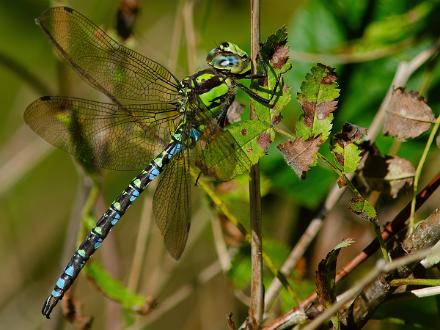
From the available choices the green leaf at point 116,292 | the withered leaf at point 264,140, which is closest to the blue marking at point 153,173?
the green leaf at point 116,292

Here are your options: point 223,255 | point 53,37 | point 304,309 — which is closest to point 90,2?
point 53,37

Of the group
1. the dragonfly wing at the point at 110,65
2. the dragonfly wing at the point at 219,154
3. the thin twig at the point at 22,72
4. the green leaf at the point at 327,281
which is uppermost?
the thin twig at the point at 22,72

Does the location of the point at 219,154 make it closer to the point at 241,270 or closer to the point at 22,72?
the point at 241,270

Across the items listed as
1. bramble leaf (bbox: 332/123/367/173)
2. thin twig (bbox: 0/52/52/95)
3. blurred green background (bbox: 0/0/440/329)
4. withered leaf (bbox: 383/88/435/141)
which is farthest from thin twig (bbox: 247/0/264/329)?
thin twig (bbox: 0/52/52/95)

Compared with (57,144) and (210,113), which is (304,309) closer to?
(210,113)

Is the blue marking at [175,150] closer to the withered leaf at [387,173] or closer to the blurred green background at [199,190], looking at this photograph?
the blurred green background at [199,190]

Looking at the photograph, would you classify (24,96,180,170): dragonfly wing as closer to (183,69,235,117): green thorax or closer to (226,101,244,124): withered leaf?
(183,69,235,117): green thorax

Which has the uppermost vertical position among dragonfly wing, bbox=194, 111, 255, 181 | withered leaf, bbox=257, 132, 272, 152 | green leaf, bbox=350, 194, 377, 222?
dragonfly wing, bbox=194, 111, 255, 181

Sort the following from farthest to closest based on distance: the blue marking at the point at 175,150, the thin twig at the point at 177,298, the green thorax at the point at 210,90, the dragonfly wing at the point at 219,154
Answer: the thin twig at the point at 177,298 → the blue marking at the point at 175,150 → the green thorax at the point at 210,90 → the dragonfly wing at the point at 219,154
